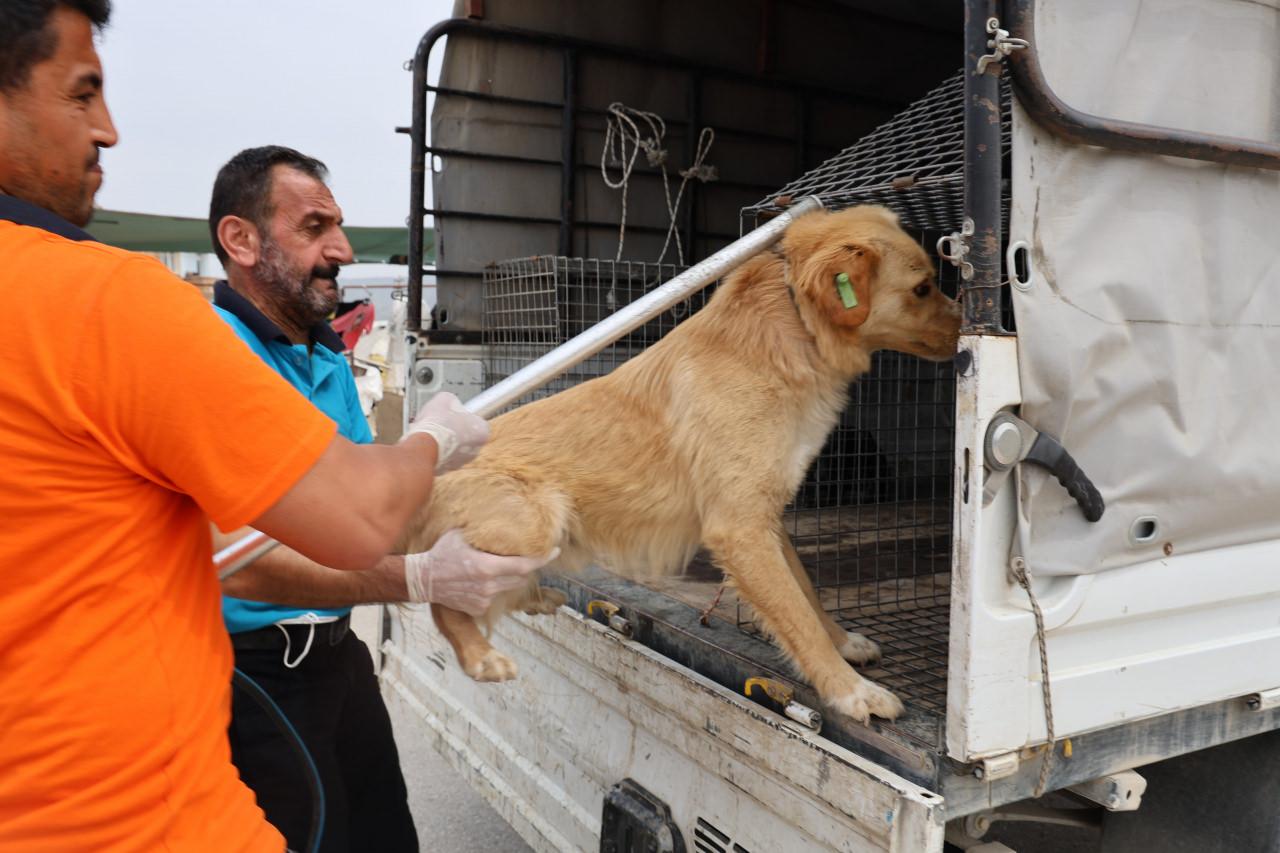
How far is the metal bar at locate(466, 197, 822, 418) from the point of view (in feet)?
6.76

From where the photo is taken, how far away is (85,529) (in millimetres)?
1072

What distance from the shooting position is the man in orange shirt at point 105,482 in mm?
1018

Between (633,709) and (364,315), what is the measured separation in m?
9.08

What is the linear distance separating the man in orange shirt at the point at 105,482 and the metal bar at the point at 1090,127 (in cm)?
132

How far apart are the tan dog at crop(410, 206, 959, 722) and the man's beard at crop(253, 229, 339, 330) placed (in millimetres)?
655

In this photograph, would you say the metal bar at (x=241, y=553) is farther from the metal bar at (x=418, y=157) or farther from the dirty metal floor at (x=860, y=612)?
the metal bar at (x=418, y=157)

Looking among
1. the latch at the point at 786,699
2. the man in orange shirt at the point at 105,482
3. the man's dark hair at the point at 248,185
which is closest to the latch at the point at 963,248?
the latch at the point at 786,699

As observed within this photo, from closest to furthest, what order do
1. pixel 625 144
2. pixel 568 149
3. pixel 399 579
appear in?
1. pixel 399 579
2. pixel 568 149
3. pixel 625 144

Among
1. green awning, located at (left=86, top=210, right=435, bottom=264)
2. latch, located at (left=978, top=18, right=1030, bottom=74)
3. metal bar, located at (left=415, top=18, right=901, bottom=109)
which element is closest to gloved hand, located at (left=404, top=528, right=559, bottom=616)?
latch, located at (left=978, top=18, right=1030, bottom=74)

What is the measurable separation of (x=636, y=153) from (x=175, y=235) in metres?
12.9

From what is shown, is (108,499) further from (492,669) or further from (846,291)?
(846,291)

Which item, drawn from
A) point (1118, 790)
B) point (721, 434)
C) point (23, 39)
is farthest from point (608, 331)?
point (1118, 790)

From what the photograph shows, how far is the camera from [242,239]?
8.28 feet

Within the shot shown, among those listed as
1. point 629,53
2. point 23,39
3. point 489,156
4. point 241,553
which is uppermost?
Answer: point 629,53
